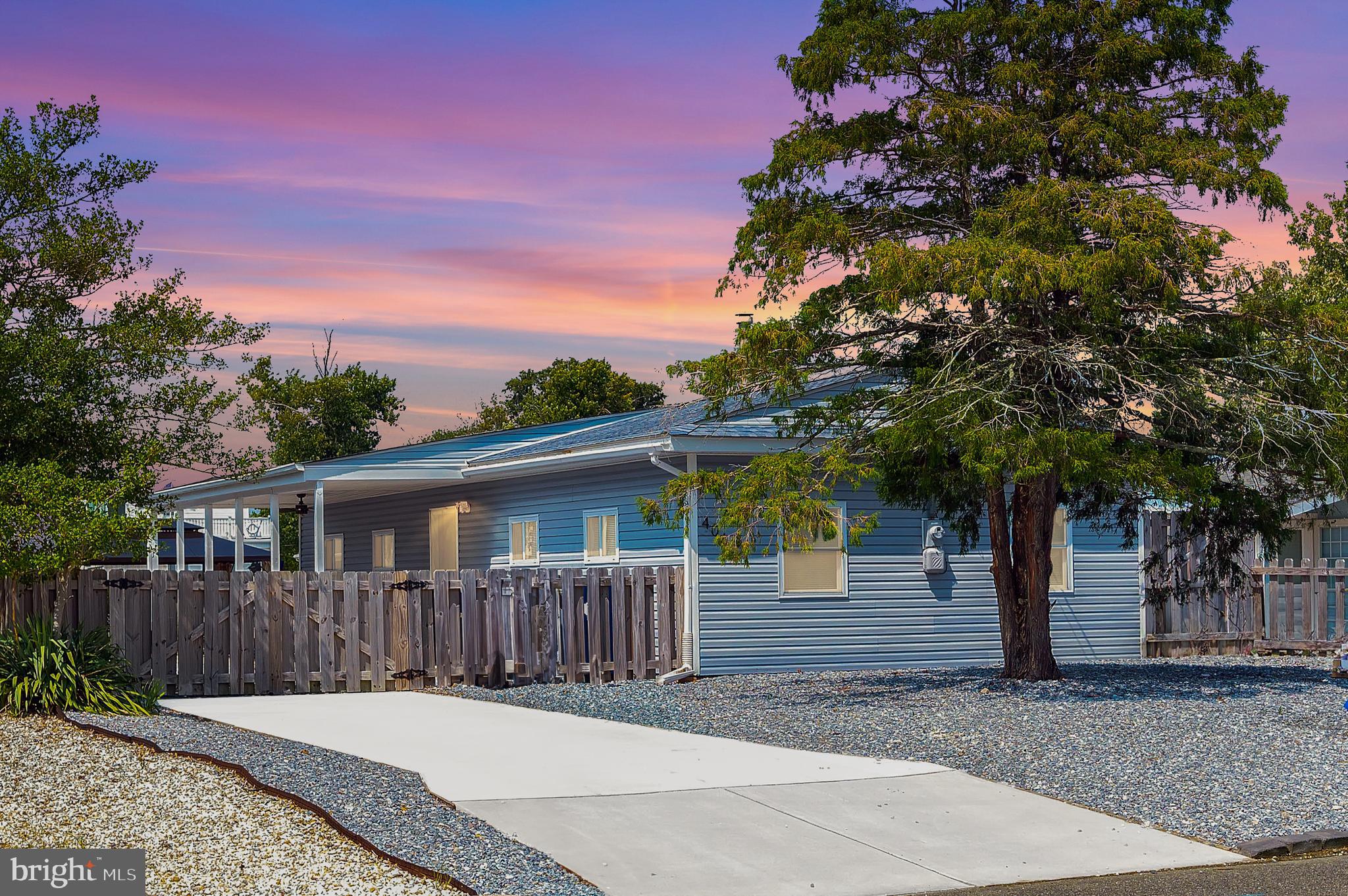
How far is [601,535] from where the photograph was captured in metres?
19.8

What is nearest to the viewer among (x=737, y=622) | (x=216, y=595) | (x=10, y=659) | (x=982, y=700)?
(x=10, y=659)

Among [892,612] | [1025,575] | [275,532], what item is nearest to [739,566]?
[892,612]

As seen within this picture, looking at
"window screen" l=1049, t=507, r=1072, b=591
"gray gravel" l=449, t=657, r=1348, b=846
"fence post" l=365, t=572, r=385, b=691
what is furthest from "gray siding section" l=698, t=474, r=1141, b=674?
"fence post" l=365, t=572, r=385, b=691

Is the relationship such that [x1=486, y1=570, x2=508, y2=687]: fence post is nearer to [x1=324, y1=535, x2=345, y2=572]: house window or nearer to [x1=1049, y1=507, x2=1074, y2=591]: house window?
[x1=1049, y1=507, x2=1074, y2=591]: house window

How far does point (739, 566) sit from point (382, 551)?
1040cm

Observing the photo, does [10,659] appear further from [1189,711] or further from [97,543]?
[1189,711]

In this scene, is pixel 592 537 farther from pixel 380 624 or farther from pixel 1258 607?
pixel 1258 607

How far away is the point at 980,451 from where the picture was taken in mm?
A: 13305

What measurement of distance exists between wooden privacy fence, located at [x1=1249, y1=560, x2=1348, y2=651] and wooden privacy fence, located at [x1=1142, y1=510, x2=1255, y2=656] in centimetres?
24

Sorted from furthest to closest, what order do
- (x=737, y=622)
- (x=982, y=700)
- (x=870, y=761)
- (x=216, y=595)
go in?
(x=737, y=622)
(x=216, y=595)
(x=982, y=700)
(x=870, y=761)

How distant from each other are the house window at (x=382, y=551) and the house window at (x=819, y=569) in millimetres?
9754

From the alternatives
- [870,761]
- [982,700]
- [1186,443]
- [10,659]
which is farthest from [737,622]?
[10,659]

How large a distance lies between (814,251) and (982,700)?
4.77 meters

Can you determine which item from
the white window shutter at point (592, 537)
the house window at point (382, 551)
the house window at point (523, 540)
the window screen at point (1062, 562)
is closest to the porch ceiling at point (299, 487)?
the house window at point (382, 551)
